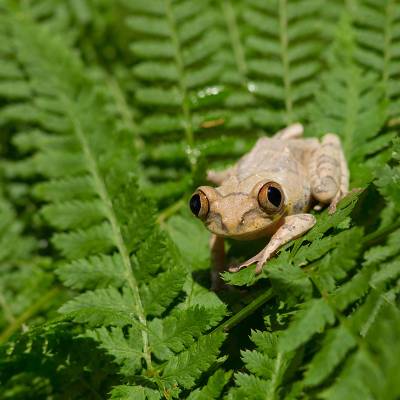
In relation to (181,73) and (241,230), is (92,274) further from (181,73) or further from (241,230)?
(181,73)

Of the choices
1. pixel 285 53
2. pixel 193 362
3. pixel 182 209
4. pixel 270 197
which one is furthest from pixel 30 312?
pixel 285 53

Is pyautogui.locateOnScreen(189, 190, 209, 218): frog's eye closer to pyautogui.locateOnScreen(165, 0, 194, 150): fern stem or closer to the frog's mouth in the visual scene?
the frog's mouth

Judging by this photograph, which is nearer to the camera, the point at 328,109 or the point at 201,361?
the point at 201,361

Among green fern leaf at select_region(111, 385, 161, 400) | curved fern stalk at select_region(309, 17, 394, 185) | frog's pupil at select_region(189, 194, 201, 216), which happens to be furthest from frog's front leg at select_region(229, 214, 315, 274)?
green fern leaf at select_region(111, 385, 161, 400)

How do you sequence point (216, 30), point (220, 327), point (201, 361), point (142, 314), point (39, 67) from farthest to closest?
point (216, 30) < point (39, 67) < point (142, 314) < point (220, 327) < point (201, 361)

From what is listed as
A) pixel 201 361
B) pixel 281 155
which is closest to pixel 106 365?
pixel 201 361

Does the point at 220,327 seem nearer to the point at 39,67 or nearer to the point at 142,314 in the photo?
the point at 142,314

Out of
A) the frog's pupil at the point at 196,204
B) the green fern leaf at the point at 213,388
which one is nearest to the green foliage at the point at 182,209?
the green fern leaf at the point at 213,388
